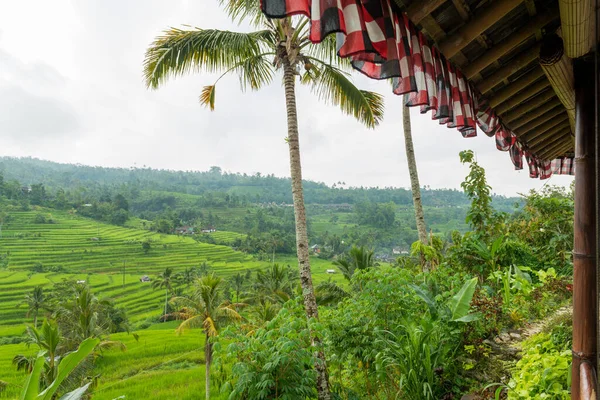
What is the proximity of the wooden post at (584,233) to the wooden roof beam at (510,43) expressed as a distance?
250 mm

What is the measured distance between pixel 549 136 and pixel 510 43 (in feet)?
6.20

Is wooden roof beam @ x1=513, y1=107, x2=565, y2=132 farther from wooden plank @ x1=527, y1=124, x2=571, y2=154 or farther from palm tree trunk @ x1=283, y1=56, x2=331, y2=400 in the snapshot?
palm tree trunk @ x1=283, y1=56, x2=331, y2=400

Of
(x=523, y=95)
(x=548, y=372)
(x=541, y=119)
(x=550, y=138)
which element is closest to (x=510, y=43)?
(x=523, y=95)

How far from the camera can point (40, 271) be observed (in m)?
44.6

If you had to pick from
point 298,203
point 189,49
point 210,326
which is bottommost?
point 210,326

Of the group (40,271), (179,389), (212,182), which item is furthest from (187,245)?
(212,182)

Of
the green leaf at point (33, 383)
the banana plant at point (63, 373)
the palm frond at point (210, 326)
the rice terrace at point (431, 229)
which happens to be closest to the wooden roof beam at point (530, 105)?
the rice terrace at point (431, 229)

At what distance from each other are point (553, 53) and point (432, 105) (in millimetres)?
514

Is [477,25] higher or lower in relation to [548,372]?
higher

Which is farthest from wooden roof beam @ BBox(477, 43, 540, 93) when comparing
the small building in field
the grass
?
the small building in field

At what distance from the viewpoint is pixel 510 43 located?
63.5 inches

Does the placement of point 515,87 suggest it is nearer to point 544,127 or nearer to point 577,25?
point 577,25

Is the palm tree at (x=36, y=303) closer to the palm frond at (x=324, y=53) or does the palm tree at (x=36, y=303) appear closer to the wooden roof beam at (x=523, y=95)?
the palm frond at (x=324, y=53)

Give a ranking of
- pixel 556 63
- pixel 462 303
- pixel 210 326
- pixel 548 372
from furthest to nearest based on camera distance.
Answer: pixel 210 326 → pixel 462 303 → pixel 548 372 → pixel 556 63
